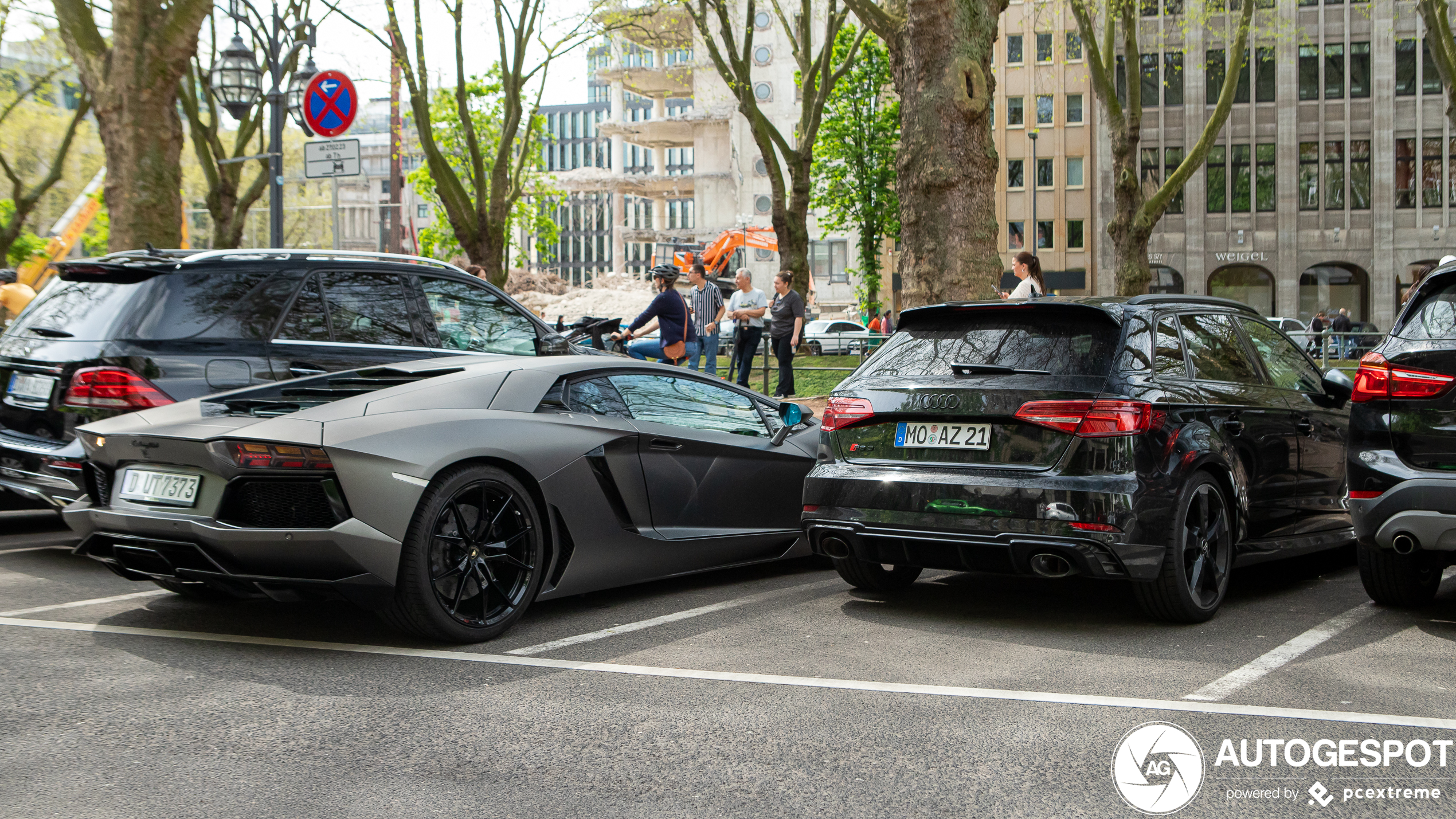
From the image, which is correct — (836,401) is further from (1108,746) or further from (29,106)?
(29,106)

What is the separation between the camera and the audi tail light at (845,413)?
20.6 ft

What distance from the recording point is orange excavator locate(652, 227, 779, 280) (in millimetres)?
52344

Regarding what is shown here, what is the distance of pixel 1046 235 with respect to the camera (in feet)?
202

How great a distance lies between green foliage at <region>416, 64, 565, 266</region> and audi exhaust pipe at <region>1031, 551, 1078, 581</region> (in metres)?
30.4

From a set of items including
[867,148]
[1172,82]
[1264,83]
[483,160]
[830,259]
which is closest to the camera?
[483,160]

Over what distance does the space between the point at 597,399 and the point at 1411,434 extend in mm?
3698

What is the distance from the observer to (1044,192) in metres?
61.6

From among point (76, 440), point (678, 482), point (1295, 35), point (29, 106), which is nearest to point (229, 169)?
point (29, 106)

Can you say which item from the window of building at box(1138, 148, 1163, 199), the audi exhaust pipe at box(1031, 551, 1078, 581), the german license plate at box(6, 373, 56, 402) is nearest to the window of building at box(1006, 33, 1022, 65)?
the window of building at box(1138, 148, 1163, 199)

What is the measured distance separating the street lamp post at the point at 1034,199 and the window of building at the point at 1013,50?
3.30 metres

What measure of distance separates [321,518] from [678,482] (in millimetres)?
2049

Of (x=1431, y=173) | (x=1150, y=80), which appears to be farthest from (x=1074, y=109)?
(x=1431, y=173)

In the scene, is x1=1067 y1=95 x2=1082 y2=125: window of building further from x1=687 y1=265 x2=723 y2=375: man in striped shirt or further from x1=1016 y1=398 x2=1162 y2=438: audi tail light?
x1=1016 y1=398 x2=1162 y2=438: audi tail light

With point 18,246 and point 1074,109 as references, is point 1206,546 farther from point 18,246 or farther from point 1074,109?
point 1074,109
